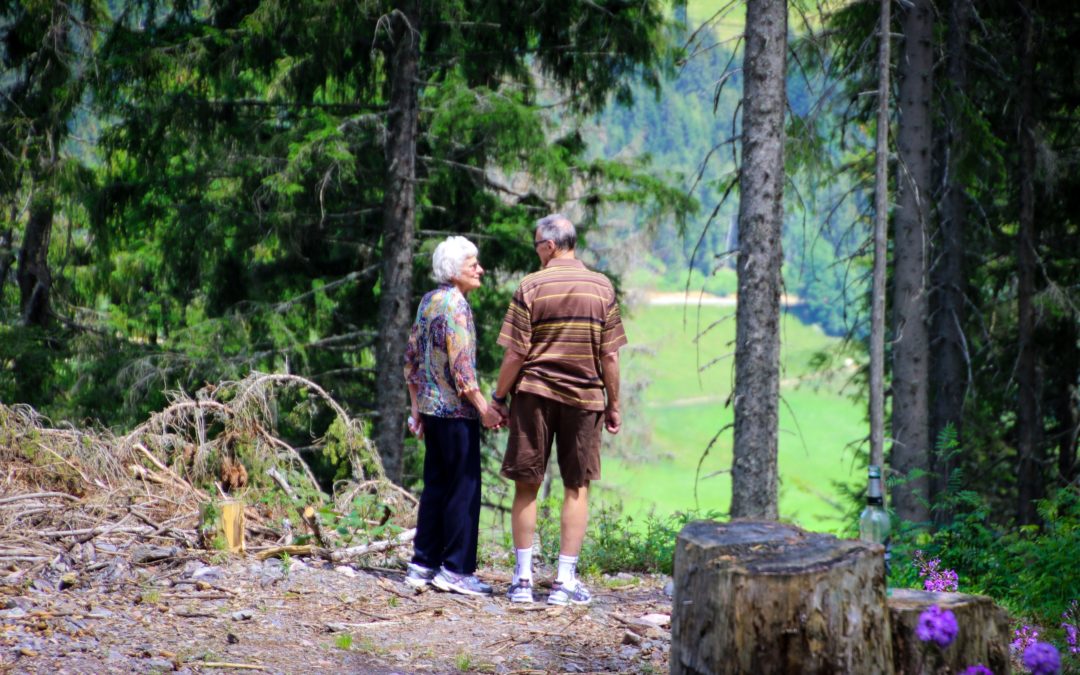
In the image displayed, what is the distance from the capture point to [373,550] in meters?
6.89

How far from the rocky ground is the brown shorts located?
77cm

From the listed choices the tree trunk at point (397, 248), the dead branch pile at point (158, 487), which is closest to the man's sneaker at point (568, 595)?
the dead branch pile at point (158, 487)

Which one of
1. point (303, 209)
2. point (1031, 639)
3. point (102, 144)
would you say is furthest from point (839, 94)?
point (1031, 639)

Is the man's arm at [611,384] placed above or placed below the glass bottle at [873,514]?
above

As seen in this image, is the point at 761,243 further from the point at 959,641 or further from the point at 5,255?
the point at 5,255

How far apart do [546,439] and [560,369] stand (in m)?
0.39

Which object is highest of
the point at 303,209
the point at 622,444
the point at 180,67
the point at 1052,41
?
the point at 1052,41

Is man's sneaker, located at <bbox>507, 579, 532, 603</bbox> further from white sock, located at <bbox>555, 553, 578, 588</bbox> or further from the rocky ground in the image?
white sock, located at <bbox>555, 553, 578, 588</bbox>

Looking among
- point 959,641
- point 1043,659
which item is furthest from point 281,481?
point 1043,659

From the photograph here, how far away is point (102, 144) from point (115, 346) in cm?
282

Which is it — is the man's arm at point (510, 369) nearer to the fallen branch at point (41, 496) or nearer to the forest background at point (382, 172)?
the fallen branch at point (41, 496)

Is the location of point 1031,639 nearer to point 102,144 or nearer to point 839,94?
point 839,94

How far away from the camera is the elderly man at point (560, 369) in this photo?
5695 millimetres

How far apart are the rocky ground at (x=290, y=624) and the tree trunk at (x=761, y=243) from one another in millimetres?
1995
